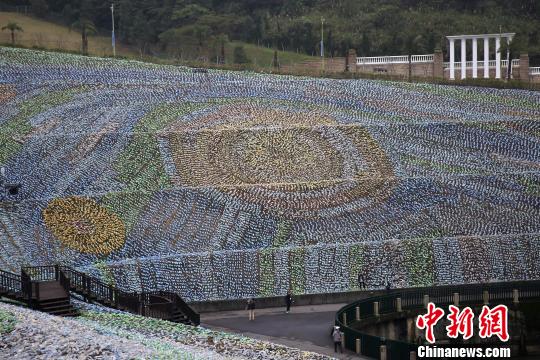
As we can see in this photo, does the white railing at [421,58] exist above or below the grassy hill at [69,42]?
below

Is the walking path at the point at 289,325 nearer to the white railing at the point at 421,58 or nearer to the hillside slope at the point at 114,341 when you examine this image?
the hillside slope at the point at 114,341

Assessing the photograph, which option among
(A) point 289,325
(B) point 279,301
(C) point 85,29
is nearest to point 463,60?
(C) point 85,29

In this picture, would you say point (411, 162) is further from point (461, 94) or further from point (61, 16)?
point (61, 16)

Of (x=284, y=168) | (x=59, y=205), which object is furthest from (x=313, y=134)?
(x=59, y=205)

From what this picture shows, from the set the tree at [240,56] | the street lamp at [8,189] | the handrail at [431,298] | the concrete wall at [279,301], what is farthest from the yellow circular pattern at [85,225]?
the tree at [240,56]

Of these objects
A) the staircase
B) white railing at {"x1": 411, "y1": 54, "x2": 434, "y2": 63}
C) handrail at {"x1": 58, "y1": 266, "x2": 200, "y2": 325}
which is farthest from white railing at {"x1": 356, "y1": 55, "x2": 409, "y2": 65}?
handrail at {"x1": 58, "y1": 266, "x2": 200, "y2": 325}

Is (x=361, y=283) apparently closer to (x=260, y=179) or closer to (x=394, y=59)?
(x=260, y=179)

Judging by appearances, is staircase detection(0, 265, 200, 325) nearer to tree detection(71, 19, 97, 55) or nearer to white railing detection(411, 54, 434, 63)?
tree detection(71, 19, 97, 55)
